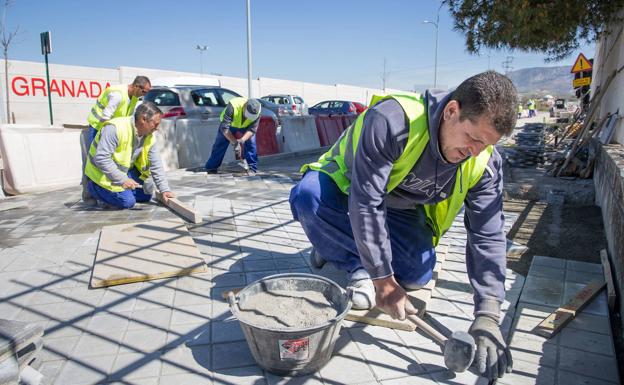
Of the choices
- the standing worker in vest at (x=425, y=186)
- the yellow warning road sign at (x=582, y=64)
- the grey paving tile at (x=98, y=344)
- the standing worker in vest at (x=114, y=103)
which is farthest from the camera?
the yellow warning road sign at (x=582, y=64)

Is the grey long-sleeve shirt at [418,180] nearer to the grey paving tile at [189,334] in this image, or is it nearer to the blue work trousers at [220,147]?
the grey paving tile at [189,334]

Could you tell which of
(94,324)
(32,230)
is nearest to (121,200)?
(32,230)

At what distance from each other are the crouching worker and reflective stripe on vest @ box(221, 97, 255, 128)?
104 inches

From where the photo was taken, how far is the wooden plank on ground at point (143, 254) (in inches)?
126

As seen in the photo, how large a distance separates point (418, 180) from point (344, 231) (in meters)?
0.57

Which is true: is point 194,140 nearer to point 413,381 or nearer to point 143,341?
point 143,341

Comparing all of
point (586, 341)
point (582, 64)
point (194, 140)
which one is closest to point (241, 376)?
point (586, 341)

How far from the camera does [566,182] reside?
679cm

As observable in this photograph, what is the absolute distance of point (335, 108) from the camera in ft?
78.6

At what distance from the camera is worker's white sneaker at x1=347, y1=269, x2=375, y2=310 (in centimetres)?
251

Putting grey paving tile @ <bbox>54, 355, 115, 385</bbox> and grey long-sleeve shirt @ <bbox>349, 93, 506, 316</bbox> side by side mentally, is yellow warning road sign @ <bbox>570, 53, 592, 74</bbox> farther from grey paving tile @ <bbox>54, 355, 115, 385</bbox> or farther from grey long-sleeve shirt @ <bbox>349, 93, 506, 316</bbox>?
grey paving tile @ <bbox>54, 355, 115, 385</bbox>

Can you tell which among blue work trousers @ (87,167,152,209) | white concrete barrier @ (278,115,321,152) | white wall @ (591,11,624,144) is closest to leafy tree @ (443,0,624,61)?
white wall @ (591,11,624,144)

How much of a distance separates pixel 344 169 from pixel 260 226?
212 centimetres

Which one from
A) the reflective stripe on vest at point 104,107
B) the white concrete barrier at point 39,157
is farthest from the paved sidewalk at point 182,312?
the white concrete barrier at point 39,157
